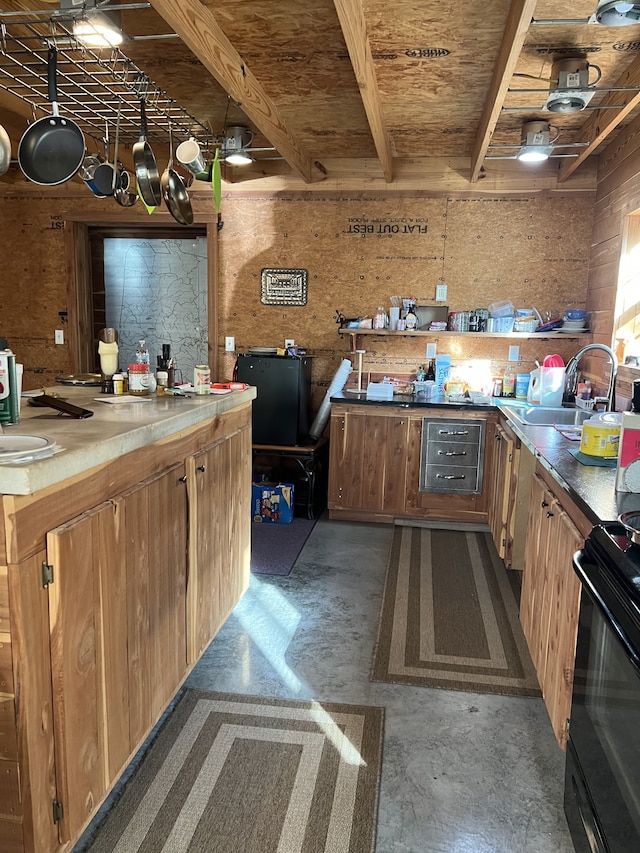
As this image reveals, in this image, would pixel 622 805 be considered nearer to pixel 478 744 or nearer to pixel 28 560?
pixel 478 744

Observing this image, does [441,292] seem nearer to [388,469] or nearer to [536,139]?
[536,139]

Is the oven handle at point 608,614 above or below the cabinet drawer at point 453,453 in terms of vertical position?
above

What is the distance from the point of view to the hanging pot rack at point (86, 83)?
2.66 metres

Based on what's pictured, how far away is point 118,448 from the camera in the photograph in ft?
5.24

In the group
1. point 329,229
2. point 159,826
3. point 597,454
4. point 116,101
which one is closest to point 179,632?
point 159,826

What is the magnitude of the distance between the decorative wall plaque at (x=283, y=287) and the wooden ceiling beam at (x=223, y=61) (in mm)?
995

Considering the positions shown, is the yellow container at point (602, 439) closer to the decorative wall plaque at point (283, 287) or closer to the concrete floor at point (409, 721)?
the concrete floor at point (409, 721)

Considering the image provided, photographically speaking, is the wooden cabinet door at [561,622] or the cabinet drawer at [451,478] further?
the cabinet drawer at [451,478]

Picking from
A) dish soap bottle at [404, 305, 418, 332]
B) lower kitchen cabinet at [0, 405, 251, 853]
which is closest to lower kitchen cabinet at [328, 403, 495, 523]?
dish soap bottle at [404, 305, 418, 332]

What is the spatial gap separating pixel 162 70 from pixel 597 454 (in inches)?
107

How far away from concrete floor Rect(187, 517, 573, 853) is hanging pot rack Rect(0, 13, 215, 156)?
2508mm

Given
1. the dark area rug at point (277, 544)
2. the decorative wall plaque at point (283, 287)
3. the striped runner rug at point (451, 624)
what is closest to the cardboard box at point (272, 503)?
the dark area rug at point (277, 544)

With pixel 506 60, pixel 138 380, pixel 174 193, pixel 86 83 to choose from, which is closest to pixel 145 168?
pixel 174 193

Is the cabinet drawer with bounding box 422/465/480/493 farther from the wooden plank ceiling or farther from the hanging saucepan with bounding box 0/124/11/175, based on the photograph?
the hanging saucepan with bounding box 0/124/11/175
